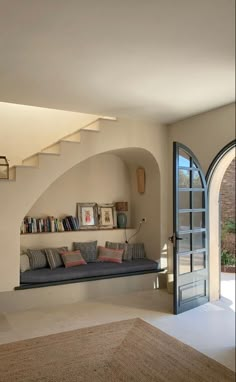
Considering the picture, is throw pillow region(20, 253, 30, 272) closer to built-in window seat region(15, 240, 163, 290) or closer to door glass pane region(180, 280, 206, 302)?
built-in window seat region(15, 240, 163, 290)

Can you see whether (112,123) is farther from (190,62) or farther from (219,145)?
(190,62)

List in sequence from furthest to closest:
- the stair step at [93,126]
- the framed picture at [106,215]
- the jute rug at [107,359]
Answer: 1. the framed picture at [106,215]
2. the stair step at [93,126]
3. the jute rug at [107,359]

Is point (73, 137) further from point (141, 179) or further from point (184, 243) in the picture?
point (184, 243)

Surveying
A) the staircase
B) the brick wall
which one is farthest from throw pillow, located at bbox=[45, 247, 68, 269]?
the brick wall

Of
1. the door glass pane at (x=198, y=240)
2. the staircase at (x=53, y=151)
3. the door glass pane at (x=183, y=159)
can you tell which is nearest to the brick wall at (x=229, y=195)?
the door glass pane at (x=198, y=240)

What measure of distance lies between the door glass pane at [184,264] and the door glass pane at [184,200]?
0.58 m

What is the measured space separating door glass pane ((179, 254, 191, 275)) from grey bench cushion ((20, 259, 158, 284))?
0.92 metres

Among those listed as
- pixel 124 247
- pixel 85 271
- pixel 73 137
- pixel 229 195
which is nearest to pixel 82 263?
pixel 85 271

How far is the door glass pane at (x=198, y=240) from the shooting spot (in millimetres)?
3953

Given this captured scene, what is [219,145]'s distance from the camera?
12.9 feet

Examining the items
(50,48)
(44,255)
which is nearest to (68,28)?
(50,48)

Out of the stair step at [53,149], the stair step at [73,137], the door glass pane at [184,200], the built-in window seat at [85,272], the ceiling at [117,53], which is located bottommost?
the built-in window seat at [85,272]

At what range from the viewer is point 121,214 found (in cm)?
534

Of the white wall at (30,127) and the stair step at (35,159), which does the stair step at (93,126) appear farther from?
the stair step at (35,159)
